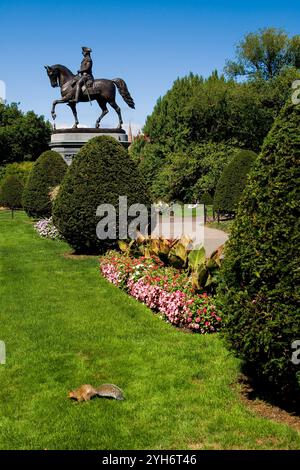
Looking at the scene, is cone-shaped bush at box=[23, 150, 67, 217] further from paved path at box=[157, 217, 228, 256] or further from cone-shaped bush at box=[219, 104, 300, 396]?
cone-shaped bush at box=[219, 104, 300, 396]

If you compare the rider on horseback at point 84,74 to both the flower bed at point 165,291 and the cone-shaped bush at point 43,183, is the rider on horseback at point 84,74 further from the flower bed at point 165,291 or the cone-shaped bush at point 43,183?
the flower bed at point 165,291

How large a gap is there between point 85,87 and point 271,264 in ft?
66.8

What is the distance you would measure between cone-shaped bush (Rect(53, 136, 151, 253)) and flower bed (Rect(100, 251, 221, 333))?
2134 mm

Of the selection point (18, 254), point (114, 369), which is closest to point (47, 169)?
point (18, 254)

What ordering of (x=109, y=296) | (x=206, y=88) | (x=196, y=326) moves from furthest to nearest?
(x=206, y=88) → (x=109, y=296) → (x=196, y=326)

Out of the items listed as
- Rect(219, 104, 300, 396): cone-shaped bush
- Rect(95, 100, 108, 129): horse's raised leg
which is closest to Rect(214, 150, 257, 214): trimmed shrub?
Rect(95, 100, 108, 129): horse's raised leg

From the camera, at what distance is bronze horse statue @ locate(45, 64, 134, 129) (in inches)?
917

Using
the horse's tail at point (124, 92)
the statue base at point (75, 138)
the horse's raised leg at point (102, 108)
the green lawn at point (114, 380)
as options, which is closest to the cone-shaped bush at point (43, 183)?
the statue base at point (75, 138)

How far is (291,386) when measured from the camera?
4602 mm

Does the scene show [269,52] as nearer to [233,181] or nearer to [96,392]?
[233,181]

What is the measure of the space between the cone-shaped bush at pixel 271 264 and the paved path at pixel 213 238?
9.74m

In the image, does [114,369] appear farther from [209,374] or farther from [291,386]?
Result: [291,386]

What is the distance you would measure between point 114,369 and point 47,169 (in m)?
16.7

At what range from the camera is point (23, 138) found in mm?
56781
